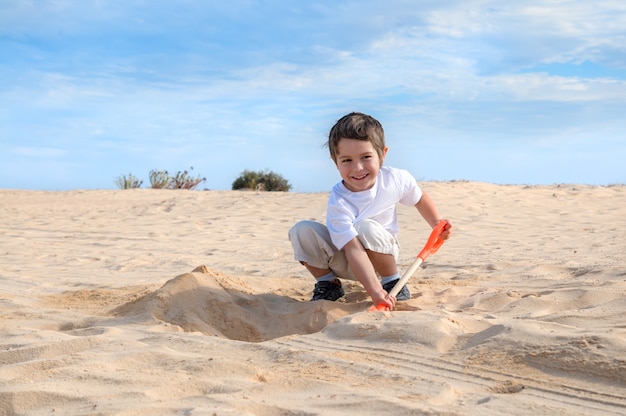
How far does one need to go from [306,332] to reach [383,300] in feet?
1.44

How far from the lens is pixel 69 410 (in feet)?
7.27

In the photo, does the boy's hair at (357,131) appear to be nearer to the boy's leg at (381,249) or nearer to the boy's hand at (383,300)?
the boy's leg at (381,249)

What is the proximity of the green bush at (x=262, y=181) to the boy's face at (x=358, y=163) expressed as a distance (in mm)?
15757

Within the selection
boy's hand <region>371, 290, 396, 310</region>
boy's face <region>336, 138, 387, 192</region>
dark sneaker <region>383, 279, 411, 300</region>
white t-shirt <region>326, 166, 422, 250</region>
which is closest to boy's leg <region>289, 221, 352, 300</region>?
white t-shirt <region>326, 166, 422, 250</region>

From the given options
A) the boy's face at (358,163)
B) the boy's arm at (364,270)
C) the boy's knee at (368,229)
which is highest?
the boy's face at (358,163)

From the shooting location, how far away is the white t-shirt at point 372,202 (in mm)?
3850

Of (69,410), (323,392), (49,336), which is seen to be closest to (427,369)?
(323,392)

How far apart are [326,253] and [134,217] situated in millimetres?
7277

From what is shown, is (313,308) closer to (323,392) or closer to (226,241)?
(323,392)

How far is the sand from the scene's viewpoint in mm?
2234

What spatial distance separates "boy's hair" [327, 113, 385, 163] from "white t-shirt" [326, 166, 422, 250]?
6.9 inches

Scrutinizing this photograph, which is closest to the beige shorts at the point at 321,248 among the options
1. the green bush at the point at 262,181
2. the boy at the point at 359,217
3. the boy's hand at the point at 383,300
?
the boy at the point at 359,217

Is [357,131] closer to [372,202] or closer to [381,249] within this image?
[372,202]

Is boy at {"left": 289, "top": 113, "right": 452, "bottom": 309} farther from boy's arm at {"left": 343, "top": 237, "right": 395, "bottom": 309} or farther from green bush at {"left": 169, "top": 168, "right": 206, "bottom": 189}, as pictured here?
green bush at {"left": 169, "top": 168, "right": 206, "bottom": 189}
